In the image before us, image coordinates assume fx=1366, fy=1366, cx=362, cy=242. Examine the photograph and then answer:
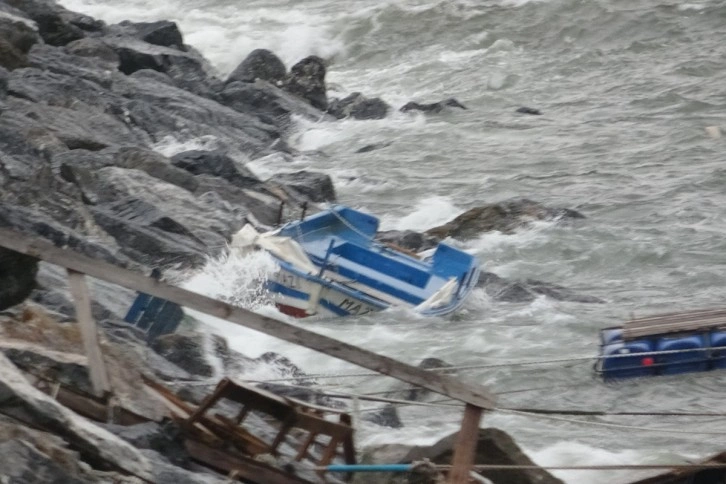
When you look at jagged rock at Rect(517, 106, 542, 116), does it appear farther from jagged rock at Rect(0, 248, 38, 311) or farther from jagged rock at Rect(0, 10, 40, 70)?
jagged rock at Rect(0, 248, 38, 311)

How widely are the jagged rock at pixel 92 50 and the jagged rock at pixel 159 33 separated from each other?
12.5ft

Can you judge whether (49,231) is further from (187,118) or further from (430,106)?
(430,106)

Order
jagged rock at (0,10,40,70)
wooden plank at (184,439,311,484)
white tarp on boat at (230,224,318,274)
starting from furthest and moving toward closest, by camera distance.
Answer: jagged rock at (0,10,40,70)
white tarp on boat at (230,224,318,274)
wooden plank at (184,439,311,484)

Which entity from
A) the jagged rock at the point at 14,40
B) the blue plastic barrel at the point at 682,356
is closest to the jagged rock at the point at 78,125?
the jagged rock at the point at 14,40

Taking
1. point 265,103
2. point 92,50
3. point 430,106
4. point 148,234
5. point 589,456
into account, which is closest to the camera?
point 589,456

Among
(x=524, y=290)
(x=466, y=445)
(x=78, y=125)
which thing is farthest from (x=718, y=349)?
(x=78, y=125)

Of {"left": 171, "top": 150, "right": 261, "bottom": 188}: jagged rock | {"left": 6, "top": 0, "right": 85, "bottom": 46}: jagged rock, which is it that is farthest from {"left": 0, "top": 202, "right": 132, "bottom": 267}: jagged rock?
{"left": 6, "top": 0, "right": 85, "bottom": 46}: jagged rock

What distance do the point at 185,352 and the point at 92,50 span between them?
13119 millimetres

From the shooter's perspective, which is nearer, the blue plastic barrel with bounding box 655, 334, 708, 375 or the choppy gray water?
Result: the choppy gray water

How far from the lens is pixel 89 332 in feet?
18.7

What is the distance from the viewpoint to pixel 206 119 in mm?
21594

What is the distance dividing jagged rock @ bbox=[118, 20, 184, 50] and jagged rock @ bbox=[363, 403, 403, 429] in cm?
1744

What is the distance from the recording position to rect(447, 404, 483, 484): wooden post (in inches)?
202

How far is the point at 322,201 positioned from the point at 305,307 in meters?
4.49
